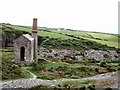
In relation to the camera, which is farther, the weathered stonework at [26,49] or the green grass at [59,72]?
the weathered stonework at [26,49]

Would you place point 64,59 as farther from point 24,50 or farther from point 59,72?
point 59,72

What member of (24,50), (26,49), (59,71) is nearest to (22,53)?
(24,50)

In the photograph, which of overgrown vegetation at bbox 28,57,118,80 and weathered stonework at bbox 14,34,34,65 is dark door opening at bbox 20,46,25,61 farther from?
overgrown vegetation at bbox 28,57,118,80

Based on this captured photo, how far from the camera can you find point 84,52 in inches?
2773

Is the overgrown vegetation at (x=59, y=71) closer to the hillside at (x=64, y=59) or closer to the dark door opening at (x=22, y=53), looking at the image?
the hillside at (x=64, y=59)

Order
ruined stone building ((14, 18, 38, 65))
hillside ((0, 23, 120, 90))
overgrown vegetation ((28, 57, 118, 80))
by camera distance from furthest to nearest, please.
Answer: ruined stone building ((14, 18, 38, 65)) → overgrown vegetation ((28, 57, 118, 80)) → hillside ((0, 23, 120, 90))

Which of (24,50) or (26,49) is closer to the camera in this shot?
(26,49)

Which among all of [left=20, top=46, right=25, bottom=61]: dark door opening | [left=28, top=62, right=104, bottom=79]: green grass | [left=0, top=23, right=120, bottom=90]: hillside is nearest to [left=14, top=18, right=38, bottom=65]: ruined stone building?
[left=20, top=46, right=25, bottom=61]: dark door opening

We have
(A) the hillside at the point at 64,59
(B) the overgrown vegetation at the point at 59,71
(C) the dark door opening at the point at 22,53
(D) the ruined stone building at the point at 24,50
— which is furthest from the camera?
(C) the dark door opening at the point at 22,53

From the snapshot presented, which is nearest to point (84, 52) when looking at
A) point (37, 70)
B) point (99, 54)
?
point (99, 54)

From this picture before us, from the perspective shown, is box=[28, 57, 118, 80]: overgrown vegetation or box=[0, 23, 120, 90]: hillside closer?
box=[0, 23, 120, 90]: hillside

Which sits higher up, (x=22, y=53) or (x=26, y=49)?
(x=26, y=49)

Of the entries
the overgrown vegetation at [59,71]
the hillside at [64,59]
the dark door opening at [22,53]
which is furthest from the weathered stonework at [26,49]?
the overgrown vegetation at [59,71]

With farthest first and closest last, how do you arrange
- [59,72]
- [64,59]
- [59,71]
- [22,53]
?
1. [64,59]
2. [22,53]
3. [59,71]
4. [59,72]
